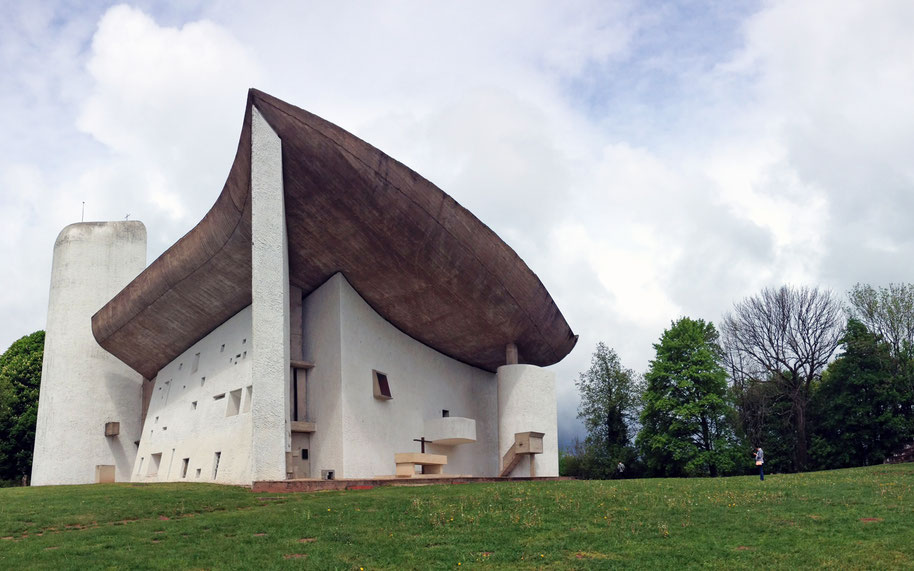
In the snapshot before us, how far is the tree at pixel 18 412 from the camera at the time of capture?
40094mm

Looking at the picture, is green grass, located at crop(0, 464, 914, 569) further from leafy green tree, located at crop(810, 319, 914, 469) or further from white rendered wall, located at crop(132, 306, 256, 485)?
leafy green tree, located at crop(810, 319, 914, 469)

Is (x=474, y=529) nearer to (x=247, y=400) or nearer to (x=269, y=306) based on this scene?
(x=269, y=306)

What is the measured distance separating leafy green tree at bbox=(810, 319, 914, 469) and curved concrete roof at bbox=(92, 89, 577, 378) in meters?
14.7

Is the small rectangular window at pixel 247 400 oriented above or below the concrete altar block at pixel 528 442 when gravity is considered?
above

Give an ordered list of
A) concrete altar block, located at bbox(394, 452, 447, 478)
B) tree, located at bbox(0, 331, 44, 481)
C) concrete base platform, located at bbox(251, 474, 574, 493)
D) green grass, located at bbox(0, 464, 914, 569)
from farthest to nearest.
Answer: tree, located at bbox(0, 331, 44, 481) → concrete altar block, located at bbox(394, 452, 447, 478) → concrete base platform, located at bbox(251, 474, 574, 493) → green grass, located at bbox(0, 464, 914, 569)

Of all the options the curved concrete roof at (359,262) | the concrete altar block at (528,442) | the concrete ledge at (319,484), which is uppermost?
the curved concrete roof at (359,262)

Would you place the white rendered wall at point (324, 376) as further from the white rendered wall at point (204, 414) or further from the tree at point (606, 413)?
the tree at point (606, 413)

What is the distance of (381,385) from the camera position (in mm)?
26234

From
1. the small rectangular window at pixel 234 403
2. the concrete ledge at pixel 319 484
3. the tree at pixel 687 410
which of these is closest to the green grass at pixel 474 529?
the concrete ledge at pixel 319 484

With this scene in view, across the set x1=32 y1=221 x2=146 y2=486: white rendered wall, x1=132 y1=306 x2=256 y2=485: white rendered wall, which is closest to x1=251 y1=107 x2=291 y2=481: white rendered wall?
x1=132 y1=306 x2=256 y2=485: white rendered wall

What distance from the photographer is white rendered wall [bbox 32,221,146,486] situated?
33938 mm

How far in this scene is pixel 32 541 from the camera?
38.3 feet

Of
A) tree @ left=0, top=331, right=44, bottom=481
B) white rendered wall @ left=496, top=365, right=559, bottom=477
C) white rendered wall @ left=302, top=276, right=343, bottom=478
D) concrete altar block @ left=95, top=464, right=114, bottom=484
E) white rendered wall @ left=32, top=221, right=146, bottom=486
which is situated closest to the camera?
white rendered wall @ left=302, top=276, right=343, bottom=478

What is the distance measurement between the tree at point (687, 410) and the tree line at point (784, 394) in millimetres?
48
